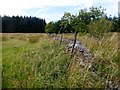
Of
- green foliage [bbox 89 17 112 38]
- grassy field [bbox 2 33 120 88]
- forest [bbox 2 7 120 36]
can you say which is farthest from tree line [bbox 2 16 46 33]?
grassy field [bbox 2 33 120 88]

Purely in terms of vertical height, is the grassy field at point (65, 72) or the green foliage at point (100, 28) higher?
the green foliage at point (100, 28)

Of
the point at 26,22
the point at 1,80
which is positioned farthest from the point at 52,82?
the point at 26,22

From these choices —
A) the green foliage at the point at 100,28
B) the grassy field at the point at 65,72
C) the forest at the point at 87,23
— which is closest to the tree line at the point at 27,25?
the forest at the point at 87,23

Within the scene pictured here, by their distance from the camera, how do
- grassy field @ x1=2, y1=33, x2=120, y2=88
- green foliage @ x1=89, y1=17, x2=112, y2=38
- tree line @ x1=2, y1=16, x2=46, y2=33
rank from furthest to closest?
tree line @ x1=2, y1=16, x2=46, y2=33
green foliage @ x1=89, y1=17, x2=112, y2=38
grassy field @ x1=2, y1=33, x2=120, y2=88

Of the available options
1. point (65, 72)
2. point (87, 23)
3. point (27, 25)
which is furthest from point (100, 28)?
point (27, 25)

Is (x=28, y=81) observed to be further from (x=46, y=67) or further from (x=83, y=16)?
(x=83, y=16)

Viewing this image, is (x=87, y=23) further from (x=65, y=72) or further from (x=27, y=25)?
(x=27, y=25)

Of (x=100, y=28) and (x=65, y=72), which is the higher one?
(x=100, y=28)

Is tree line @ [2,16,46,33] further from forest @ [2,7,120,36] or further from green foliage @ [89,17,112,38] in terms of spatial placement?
green foliage @ [89,17,112,38]

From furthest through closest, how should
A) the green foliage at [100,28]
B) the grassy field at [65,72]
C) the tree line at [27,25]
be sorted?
the tree line at [27,25] → the green foliage at [100,28] → the grassy field at [65,72]

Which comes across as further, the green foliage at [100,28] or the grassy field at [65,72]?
the green foliage at [100,28]

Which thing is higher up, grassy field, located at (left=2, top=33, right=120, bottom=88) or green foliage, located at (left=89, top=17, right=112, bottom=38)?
green foliage, located at (left=89, top=17, right=112, bottom=38)

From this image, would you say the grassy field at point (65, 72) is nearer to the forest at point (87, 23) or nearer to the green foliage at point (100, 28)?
the forest at point (87, 23)

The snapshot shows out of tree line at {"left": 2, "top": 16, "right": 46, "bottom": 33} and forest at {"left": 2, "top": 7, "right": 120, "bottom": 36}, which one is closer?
forest at {"left": 2, "top": 7, "right": 120, "bottom": 36}
